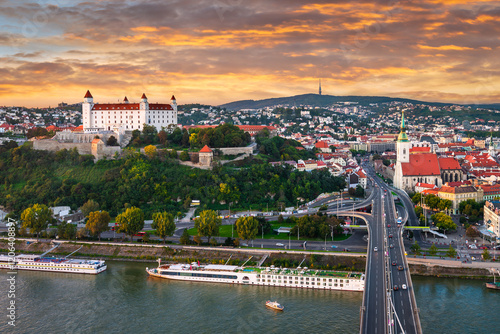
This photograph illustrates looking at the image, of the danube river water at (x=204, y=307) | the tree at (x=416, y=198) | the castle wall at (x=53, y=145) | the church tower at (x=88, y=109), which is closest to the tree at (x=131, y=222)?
the danube river water at (x=204, y=307)

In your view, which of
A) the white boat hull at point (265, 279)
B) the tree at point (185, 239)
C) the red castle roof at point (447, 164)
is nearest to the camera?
the white boat hull at point (265, 279)

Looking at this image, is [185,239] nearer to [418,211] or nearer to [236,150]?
[236,150]

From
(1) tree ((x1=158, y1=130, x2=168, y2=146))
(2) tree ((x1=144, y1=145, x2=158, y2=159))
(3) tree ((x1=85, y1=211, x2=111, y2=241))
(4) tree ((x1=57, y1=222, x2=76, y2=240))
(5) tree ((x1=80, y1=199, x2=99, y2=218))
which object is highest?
(1) tree ((x1=158, y1=130, x2=168, y2=146))

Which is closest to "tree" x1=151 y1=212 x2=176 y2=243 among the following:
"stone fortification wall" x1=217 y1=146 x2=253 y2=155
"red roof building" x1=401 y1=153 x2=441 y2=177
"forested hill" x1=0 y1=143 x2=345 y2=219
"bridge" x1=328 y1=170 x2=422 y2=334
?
"forested hill" x1=0 y1=143 x2=345 y2=219

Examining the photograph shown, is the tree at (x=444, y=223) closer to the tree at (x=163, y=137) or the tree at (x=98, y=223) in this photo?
the tree at (x=98, y=223)

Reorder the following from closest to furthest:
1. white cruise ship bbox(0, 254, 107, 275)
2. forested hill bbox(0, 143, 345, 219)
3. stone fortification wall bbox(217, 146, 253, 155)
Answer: white cruise ship bbox(0, 254, 107, 275)
forested hill bbox(0, 143, 345, 219)
stone fortification wall bbox(217, 146, 253, 155)

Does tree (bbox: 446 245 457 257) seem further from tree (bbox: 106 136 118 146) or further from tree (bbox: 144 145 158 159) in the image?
tree (bbox: 106 136 118 146)
